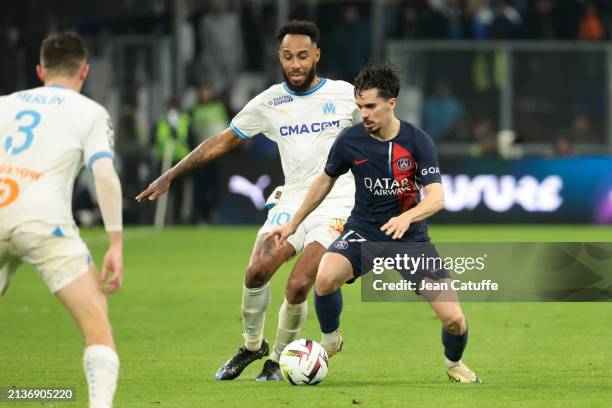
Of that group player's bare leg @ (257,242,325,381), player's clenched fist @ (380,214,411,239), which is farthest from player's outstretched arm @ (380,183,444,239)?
player's bare leg @ (257,242,325,381)

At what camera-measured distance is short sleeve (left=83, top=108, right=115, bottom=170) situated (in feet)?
21.5

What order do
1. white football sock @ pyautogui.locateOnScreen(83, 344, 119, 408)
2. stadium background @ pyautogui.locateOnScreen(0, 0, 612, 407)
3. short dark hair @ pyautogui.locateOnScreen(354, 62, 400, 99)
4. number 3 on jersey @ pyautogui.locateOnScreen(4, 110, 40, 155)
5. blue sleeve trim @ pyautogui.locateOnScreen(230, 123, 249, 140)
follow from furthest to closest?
stadium background @ pyautogui.locateOnScreen(0, 0, 612, 407)
blue sleeve trim @ pyautogui.locateOnScreen(230, 123, 249, 140)
short dark hair @ pyautogui.locateOnScreen(354, 62, 400, 99)
number 3 on jersey @ pyautogui.locateOnScreen(4, 110, 40, 155)
white football sock @ pyautogui.locateOnScreen(83, 344, 119, 408)

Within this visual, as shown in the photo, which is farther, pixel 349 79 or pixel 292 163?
pixel 349 79

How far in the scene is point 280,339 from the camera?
9.02 metres

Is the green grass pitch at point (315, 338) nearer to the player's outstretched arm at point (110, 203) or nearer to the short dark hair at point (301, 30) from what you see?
the player's outstretched arm at point (110, 203)

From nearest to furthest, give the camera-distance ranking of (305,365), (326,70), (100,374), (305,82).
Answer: (100,374)
(305,365)
(305,82)
(326,70)

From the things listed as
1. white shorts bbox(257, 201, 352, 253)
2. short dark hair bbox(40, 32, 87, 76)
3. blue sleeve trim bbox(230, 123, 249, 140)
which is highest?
short dark hair bbox(40, 32, 87, 76)

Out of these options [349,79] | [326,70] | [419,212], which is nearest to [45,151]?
[419,212]

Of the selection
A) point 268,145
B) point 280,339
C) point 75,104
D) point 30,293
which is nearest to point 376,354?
point 280,339

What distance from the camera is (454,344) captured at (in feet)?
27.7

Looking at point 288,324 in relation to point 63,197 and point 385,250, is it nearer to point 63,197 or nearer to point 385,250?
point 385,250

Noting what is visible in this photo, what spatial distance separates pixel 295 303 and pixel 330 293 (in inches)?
12.3

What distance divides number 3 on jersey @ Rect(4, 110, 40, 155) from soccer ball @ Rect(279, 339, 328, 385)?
255 centimetres

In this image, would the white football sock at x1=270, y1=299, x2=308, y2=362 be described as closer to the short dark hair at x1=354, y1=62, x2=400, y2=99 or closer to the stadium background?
the short dark hair at x1=354, y1=62, x2=400, y2=99
